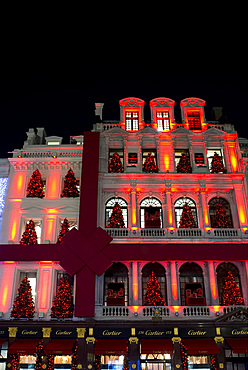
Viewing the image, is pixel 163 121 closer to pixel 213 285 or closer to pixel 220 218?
pixel 220 218

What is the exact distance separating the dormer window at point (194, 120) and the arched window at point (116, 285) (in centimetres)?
1277

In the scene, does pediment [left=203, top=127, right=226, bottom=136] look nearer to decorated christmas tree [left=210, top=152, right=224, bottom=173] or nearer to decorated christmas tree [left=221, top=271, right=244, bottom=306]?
decorated christmas tree [left=210, top=152, right=224, bottom=173]

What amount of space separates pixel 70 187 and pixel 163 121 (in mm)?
9543

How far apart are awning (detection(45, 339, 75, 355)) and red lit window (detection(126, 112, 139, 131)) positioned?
1654cm

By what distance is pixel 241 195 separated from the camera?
83.1 ft

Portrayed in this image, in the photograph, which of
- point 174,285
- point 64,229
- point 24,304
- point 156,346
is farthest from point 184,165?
point 24,304

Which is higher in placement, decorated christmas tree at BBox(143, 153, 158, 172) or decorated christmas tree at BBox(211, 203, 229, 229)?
decorated christmas tree at BBox(143, 153, 158, 172)

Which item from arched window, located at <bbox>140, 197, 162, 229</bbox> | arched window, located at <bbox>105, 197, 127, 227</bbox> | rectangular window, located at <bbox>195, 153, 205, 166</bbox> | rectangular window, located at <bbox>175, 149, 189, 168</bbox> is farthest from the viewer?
rectangular window, located at <bbox>175, 149, 189, 168</bbox>

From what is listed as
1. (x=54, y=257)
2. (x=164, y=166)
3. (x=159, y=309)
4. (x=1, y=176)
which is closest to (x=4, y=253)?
(x=54, y=257)

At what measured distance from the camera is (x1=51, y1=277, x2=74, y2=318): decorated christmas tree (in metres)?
22.2

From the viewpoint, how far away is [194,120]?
A: 28.8 metres

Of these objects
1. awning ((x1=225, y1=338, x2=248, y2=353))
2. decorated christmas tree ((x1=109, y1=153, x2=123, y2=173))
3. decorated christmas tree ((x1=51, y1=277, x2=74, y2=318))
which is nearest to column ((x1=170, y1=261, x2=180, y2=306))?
awning ((x1=225, y1=338, x2=248, y2=353))

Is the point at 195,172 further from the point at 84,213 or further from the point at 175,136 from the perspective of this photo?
the point at 84,213

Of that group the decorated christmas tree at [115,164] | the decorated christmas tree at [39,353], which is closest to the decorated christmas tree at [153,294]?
the decorated christmas tree at [39,353]
